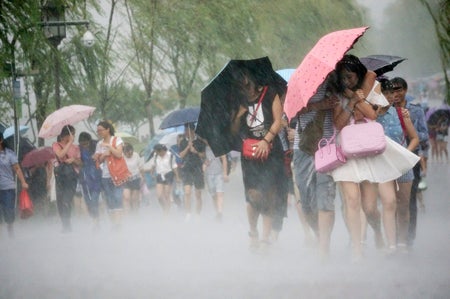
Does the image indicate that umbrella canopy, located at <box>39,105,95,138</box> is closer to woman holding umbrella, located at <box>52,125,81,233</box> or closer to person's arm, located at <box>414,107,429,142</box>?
woman holding umbrella, located at <box>52,125,81,233</box>

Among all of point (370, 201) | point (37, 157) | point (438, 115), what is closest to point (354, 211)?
point (370, 201)

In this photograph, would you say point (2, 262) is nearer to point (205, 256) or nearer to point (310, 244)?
point (205, 256)

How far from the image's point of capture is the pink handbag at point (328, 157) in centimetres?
761

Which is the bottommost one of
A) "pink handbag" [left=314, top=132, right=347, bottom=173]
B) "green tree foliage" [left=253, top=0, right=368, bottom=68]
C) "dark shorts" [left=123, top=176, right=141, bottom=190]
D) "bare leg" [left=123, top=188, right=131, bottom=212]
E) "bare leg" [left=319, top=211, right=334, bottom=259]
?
"bare leg" [left=319, top=211, right=334, bottom=259]

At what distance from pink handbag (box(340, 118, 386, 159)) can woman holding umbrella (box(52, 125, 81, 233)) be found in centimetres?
670

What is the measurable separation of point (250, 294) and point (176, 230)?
19.9 ft

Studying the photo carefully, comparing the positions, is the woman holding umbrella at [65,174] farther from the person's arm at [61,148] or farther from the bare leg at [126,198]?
the bare leg at [126,198]

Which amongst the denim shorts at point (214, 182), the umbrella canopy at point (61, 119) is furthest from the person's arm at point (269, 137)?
the denim shorts at point (214, 182)

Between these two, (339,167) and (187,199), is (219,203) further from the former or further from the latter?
(339,167)

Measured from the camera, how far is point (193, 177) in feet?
50.0

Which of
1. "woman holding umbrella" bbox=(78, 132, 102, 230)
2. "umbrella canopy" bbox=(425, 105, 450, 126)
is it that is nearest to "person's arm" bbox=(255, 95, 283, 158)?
"woman holding umbrella" bbox=(78, 132, 102, 230)

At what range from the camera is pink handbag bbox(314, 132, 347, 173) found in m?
7.61

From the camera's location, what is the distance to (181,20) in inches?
1011

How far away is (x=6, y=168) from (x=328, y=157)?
20.7 feet
